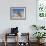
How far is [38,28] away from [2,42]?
184cm

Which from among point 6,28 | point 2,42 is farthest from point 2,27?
point 2,42

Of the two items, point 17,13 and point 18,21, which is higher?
point 17,13

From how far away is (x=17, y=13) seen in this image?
756 centimetres

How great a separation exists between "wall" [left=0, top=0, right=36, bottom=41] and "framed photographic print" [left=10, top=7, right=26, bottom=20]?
0.14 m

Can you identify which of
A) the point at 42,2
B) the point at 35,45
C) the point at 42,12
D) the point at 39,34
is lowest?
the point at 35,45

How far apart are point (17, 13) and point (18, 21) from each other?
0.38m

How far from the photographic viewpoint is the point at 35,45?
6.73 m

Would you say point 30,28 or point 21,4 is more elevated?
point 21,4

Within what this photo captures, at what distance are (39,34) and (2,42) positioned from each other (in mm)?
1822

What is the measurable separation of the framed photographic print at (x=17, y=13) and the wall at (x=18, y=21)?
142mm

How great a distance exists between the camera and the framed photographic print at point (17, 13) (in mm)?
7531

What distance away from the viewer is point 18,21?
7.59 m

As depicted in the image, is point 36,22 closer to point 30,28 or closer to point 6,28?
point 30,28

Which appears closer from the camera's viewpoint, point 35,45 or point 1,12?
point 35,45
